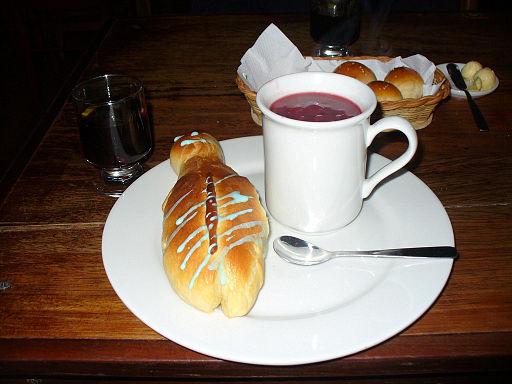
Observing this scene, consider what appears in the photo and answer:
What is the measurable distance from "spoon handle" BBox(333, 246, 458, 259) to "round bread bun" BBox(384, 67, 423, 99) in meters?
0.62

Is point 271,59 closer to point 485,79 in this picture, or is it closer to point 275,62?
point 275,62

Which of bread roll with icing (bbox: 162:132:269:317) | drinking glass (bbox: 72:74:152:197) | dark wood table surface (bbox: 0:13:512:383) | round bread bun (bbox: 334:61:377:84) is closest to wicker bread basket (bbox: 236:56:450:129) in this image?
dark wood table surface (bbox: 0:13:512:383)

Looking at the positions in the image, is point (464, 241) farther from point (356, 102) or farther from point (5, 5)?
point (5, 5)

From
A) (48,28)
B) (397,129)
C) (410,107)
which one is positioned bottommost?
(48,28)

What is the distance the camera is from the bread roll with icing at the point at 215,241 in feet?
2.23

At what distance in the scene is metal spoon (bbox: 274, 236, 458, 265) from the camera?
781mm

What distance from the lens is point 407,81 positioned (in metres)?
1.29

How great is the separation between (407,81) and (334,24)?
1.68 ft

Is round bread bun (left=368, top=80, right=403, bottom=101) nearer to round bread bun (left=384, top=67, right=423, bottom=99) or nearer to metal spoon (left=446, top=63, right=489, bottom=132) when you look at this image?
round bread bun (left=384, top=67, right=423, bottom=99)

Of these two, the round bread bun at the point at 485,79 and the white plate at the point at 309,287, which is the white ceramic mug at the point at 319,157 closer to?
the white plate at the point at 309,287

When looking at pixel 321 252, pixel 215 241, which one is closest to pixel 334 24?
pixel 321 252

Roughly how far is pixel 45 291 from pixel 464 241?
2.52 ft

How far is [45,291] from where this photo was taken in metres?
0.80

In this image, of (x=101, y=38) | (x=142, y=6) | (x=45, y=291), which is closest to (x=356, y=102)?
(x=45, y=291)
